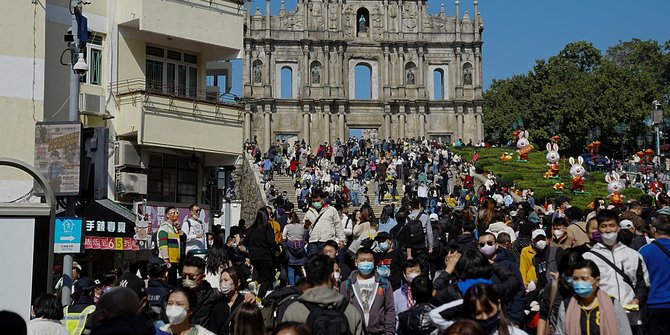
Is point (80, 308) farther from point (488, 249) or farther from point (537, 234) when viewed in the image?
point (537, 234)

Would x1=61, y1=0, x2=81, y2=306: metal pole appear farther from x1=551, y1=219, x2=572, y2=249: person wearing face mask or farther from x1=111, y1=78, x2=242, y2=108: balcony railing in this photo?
→ x1=111, y1=78, x2=242, y2=108: balcony railing

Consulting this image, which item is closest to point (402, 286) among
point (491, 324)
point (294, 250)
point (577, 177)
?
point (491, 324)

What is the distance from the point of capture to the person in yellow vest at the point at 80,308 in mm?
11648

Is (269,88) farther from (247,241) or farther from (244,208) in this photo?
(247,241)

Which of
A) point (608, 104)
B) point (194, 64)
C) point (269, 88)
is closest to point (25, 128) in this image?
point (194, 64)

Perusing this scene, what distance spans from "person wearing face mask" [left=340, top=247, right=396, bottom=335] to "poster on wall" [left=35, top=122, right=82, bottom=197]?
153 inches

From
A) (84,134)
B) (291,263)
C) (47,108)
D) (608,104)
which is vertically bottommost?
(291,263)

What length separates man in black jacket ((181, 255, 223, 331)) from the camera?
36.0 ft

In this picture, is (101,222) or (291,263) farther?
(101,222)

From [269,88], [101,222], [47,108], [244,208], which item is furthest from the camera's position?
[269,88]

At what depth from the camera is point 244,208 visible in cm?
4781

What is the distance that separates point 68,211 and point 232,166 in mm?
16362

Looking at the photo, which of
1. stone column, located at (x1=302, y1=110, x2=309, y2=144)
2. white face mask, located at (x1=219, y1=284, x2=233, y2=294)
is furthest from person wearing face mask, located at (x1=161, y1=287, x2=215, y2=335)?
stone column, located at (x1=302, y1=110, x2=309, y2=144)

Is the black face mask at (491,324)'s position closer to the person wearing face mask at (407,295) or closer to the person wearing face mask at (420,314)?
the person wearing face mask at (420,314)
